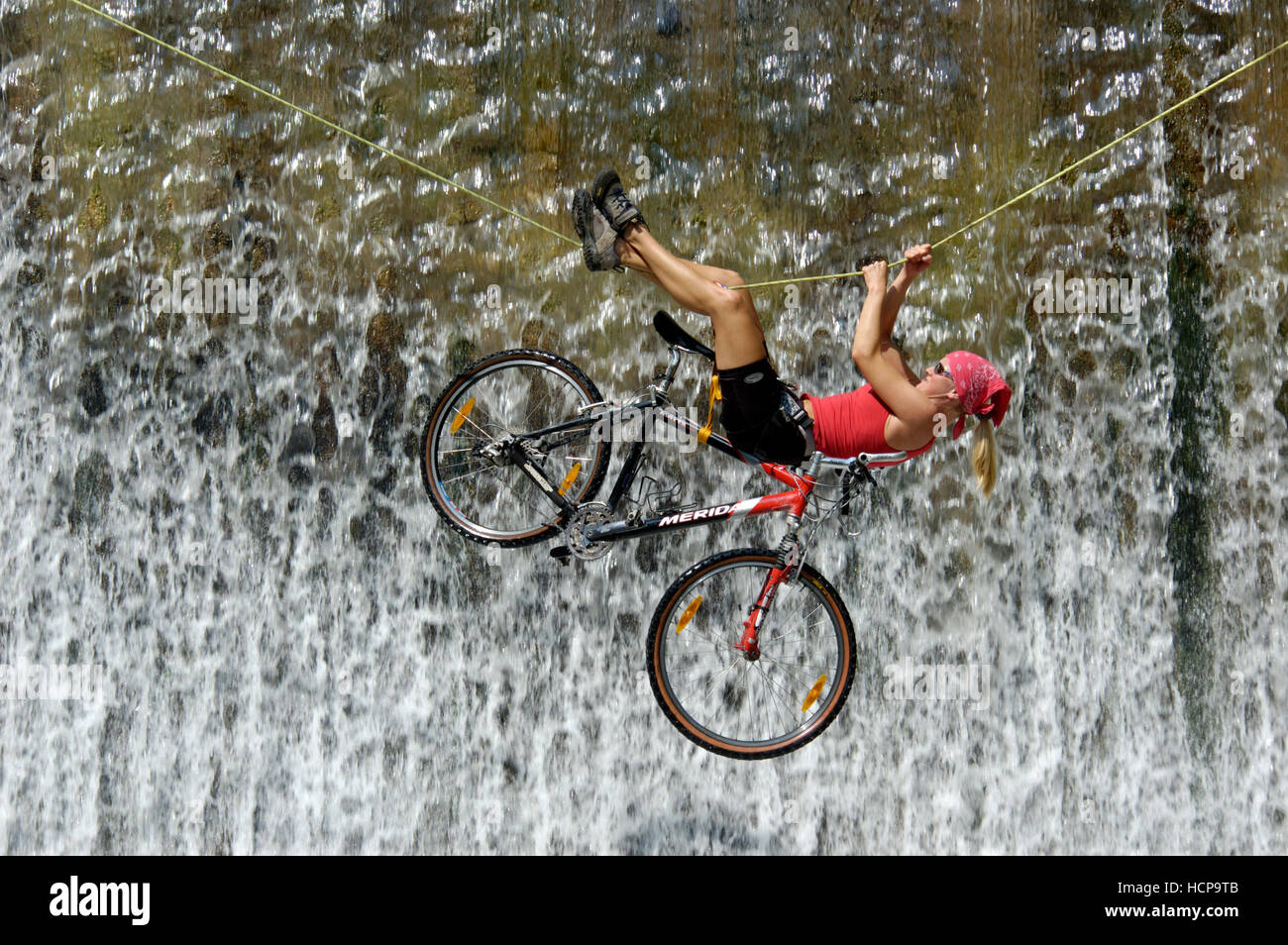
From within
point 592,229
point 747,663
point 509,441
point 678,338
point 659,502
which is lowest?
point 747,663

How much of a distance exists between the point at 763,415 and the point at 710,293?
52cm

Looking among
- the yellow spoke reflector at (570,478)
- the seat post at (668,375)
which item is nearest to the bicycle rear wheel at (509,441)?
the yellow spoke reflector at (570,478)

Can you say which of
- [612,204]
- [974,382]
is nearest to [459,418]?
[612,204]

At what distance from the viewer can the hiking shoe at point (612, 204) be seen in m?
4.83

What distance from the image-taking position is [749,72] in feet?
22.7

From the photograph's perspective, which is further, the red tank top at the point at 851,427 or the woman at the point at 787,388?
the red tank top at the point at 851,427

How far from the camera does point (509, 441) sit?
16.6ft

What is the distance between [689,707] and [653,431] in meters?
2.27

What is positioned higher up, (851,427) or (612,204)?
(612,204)

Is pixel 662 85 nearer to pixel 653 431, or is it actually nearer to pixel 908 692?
pixel 653 431

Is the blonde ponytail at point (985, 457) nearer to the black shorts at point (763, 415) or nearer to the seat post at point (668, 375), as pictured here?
the black shorts at point (763, 415)

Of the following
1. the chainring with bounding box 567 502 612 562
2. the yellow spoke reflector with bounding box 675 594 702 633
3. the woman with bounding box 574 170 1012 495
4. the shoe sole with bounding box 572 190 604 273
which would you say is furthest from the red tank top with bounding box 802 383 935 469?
the shoe sole with bounding box 572 190 604 273

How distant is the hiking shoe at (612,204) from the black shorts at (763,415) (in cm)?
69

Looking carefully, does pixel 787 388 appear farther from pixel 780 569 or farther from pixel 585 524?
pixel 585 524
